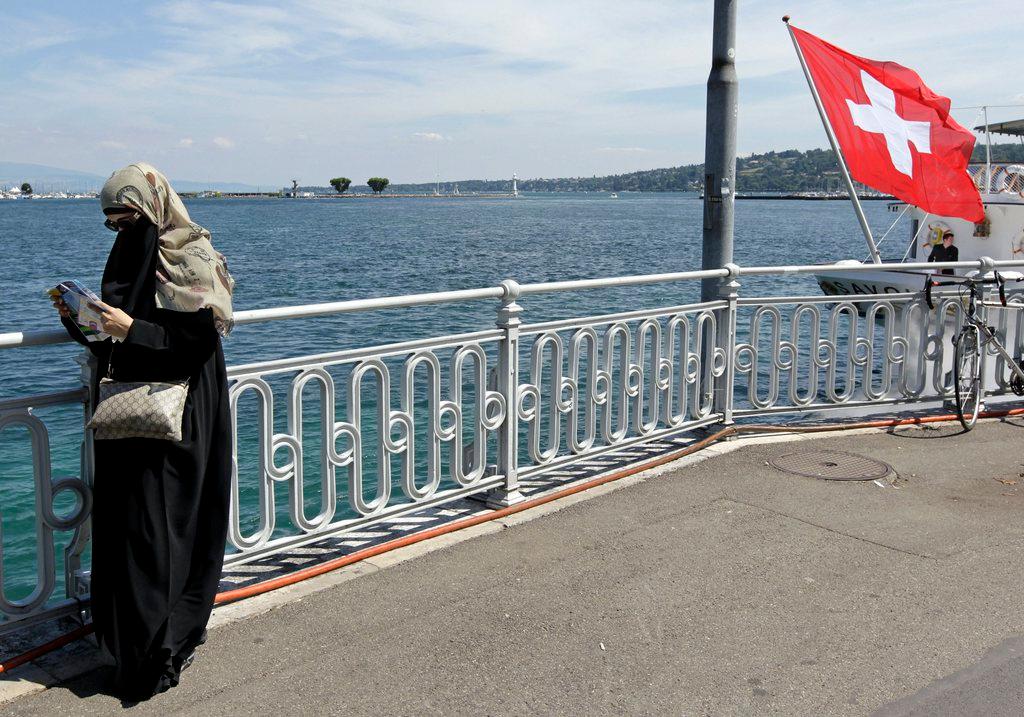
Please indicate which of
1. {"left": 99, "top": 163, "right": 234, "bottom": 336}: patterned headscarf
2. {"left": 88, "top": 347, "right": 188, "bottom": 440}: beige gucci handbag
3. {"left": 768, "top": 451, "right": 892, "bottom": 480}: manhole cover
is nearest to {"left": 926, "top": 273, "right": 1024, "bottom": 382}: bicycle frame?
{"left": 768, "top": 451, "right": 892, "bottom": 480}: manhole cover

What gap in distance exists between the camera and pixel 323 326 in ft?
83.0

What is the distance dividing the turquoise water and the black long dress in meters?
5.81

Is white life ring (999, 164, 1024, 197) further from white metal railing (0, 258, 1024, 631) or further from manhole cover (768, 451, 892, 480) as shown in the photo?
manhole cover (768, 451, 892, 480)

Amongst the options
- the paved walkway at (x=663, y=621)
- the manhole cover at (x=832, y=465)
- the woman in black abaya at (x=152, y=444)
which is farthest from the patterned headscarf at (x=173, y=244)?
the manhole cover at (x=832, y=465)

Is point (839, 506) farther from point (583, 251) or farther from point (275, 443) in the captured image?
point (583, 251)

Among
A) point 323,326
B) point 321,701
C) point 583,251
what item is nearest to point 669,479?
point 321,701

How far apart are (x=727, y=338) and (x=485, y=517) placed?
8.62 feet

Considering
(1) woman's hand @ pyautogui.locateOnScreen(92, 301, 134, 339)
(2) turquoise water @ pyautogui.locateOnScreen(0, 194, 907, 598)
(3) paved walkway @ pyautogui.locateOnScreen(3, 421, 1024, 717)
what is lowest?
(2) turquoise water @ pyautogui.locateOnScreen(0, 194, 907, 598)

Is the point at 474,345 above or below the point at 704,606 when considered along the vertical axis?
above

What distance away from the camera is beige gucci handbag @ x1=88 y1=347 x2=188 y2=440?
3.49 metres

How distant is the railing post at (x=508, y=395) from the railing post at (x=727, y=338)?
2.08m

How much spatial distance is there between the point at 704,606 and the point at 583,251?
57.5m

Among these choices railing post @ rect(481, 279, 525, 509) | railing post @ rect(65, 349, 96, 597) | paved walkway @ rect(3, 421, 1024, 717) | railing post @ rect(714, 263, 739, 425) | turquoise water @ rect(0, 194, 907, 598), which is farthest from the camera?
turquoise water @ rect(0, 194, 907, 598)

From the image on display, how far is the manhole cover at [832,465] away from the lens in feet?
21.3
